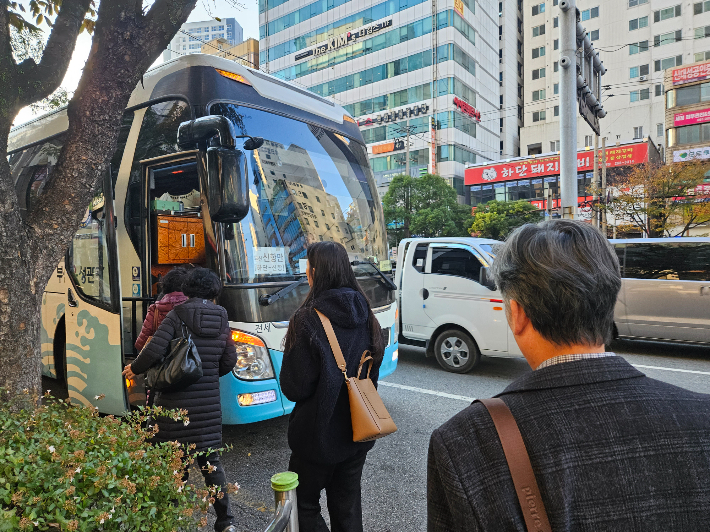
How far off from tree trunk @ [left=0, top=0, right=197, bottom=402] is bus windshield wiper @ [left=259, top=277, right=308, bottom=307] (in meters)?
1.48

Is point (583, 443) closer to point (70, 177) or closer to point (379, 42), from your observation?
point (70, 177)

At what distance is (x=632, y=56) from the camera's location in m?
46.4

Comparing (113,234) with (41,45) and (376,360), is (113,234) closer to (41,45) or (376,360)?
(41,45)

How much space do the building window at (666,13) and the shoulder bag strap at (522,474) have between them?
56640 mm

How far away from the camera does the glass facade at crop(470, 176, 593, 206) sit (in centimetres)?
3869

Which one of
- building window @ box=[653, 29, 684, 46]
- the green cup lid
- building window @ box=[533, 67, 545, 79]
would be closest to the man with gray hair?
the green cup lid

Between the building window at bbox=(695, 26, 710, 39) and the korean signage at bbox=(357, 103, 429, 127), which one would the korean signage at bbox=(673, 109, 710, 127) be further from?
the korean signage at bbox=(357, 103, 429, 127)

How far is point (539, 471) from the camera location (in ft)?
2.98

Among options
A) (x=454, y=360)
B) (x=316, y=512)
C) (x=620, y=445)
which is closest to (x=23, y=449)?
(x=316, y=512)

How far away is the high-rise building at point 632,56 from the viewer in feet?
142

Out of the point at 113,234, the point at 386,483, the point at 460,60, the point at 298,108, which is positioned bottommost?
the point at 386,483

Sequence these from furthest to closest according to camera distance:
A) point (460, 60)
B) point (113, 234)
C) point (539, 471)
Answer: point (460, 60)
point (113, 234)
point (539, 471)

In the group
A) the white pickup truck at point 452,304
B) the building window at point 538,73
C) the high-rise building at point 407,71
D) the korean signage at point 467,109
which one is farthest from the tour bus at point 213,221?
the building window at point 538,73

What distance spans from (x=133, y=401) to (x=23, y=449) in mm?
2802
